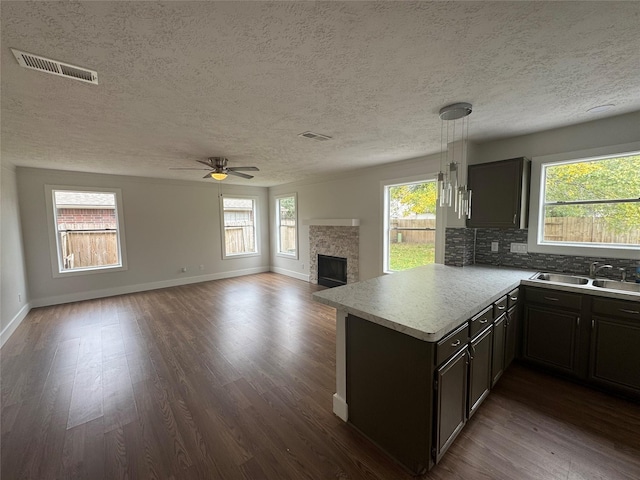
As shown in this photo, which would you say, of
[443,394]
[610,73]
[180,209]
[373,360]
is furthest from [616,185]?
[180,209]

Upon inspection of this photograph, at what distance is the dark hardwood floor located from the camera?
1.68 m

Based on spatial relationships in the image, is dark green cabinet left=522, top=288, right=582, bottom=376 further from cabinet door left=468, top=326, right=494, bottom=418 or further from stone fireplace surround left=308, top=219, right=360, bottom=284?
stone fireplace surround left=308, top=219, right=360, bottom=284

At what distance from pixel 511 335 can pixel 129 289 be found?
22.2ft

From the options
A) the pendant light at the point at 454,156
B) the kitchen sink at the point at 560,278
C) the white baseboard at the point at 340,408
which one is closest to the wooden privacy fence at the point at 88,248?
the white baseboard at the point at 340,408

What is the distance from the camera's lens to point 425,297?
207cm

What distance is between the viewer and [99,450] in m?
1.82

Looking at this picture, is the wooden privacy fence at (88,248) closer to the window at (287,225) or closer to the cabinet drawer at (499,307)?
the window at (287,225)

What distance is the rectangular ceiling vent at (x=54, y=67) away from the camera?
155 centimetres

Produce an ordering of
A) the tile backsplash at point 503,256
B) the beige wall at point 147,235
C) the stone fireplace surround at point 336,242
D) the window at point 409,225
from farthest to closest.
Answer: the stone fireplace surround at point 336,242
the beige wall at point 147,235
the window at point 409,225
the tile backsplash at point 503,256

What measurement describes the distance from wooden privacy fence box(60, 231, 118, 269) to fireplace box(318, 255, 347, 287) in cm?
441

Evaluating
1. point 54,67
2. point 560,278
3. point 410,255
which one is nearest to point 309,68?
point 54,67

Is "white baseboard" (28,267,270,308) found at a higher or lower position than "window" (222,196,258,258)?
lower

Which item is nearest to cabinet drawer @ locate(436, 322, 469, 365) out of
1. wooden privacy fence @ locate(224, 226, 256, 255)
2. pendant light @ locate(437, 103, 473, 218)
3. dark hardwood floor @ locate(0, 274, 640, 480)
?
dark hardwood floor @ locate(0, 274, 640, 480)

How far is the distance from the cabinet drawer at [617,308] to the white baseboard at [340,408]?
227cm
